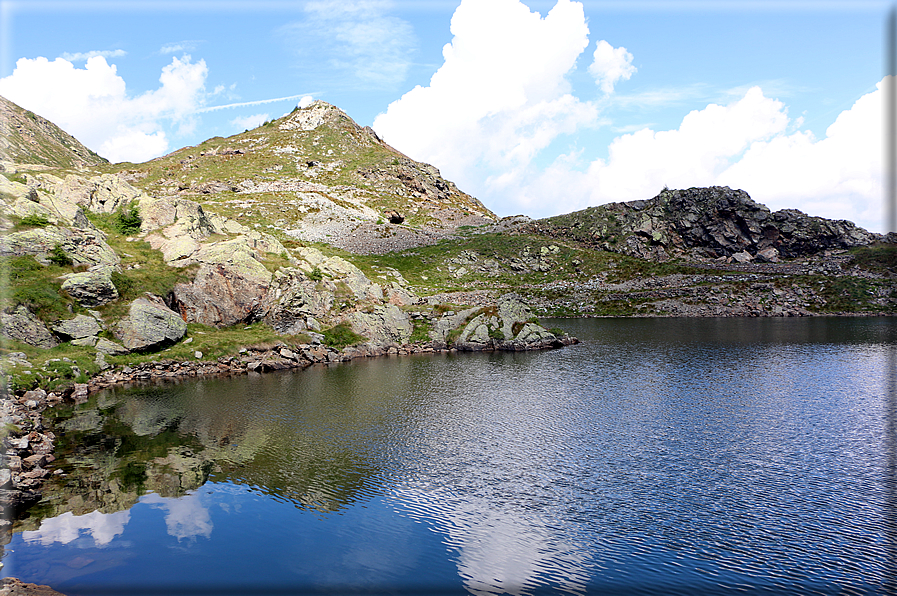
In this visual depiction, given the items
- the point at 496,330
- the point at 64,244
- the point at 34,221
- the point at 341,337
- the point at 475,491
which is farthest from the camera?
the point at 496,330

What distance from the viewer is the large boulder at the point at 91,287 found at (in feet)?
190

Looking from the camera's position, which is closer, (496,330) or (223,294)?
(223,294)

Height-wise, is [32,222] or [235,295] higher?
[32,222]

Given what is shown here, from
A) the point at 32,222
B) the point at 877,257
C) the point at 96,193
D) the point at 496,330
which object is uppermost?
the point at 96,193

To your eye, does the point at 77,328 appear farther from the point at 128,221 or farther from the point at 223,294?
the point at 128,221

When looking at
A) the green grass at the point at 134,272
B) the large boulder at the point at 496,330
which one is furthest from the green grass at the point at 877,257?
the green grass at the point at 134,272

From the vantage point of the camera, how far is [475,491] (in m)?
28.0

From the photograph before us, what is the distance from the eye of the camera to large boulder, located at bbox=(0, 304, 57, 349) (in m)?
50.8

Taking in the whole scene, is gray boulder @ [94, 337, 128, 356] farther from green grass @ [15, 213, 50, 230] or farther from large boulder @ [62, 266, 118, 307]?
green grass @ [15, 213, 50, 230]

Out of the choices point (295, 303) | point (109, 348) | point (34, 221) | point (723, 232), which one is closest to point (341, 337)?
point (295, 303)

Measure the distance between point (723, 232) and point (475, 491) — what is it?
7633 inches

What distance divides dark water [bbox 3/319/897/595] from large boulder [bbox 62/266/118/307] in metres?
14.5

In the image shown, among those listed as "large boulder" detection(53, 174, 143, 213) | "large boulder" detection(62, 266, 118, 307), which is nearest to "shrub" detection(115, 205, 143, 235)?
"large boulder" detection(53, 174, 143, 213)

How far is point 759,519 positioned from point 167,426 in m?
40.4
